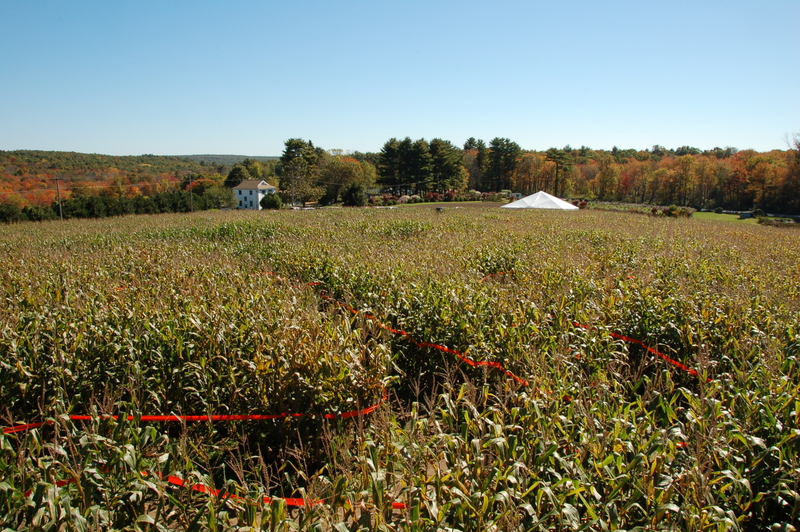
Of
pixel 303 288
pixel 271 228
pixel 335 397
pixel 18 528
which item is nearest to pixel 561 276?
pixel 303 288

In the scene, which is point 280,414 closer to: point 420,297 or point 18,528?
point 18,528

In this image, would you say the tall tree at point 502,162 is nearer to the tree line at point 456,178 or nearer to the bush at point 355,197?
the tree line at point 456,178

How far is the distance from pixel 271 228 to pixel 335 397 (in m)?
18.8

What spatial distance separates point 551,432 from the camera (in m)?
3.16

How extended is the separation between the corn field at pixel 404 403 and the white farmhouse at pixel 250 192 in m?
94.2

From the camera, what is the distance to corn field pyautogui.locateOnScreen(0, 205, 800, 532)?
2.64 metres

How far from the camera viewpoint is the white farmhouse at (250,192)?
3954 inches

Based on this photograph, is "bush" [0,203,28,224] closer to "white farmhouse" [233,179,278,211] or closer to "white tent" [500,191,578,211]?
"white tent" [500,191,578,211]

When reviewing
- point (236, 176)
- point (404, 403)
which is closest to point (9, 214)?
point (404, 403)

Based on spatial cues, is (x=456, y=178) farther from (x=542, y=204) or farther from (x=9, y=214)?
(x=9, y=214)

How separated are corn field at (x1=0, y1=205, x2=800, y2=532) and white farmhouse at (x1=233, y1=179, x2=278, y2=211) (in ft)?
309

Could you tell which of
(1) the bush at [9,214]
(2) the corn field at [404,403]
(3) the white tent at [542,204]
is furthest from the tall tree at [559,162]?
(2) the corn field at [404,403]

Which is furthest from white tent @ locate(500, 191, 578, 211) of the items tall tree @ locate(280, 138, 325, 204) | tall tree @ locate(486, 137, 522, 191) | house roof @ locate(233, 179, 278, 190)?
house roof @ locate(233, 179, 278, 190)

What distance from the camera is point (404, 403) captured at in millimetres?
6121
